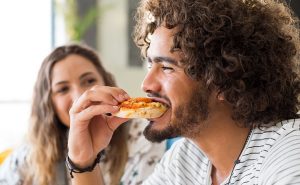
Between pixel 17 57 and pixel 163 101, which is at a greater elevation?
pixel 163 101

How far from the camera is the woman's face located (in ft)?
7.67

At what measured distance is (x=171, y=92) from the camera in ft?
4.73

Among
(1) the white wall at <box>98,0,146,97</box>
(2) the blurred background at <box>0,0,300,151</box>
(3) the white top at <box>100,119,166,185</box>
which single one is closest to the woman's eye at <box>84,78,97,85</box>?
(3) the white top at <box>100,119,166,185</box>

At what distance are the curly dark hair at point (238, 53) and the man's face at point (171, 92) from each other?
0.09 feet

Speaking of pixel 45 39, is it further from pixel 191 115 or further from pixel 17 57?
pixel 191 115

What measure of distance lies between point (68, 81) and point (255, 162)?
1.25 meters

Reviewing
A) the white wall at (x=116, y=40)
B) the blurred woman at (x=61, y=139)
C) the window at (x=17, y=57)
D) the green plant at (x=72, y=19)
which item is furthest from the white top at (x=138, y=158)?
the white wall at (x=116, y=40)

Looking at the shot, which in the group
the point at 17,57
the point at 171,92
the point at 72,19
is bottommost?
the point at 17,57

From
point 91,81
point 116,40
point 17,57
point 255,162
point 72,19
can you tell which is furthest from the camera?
point 116,40

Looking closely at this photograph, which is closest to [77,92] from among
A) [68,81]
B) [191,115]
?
[68,81]

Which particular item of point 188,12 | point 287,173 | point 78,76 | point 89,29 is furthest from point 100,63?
point 89,29

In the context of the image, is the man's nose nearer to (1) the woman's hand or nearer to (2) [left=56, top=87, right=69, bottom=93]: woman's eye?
(1) the woman's hand

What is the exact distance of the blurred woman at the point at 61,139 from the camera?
228 cm

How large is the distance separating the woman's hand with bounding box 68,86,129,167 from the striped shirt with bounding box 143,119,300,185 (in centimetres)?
24
